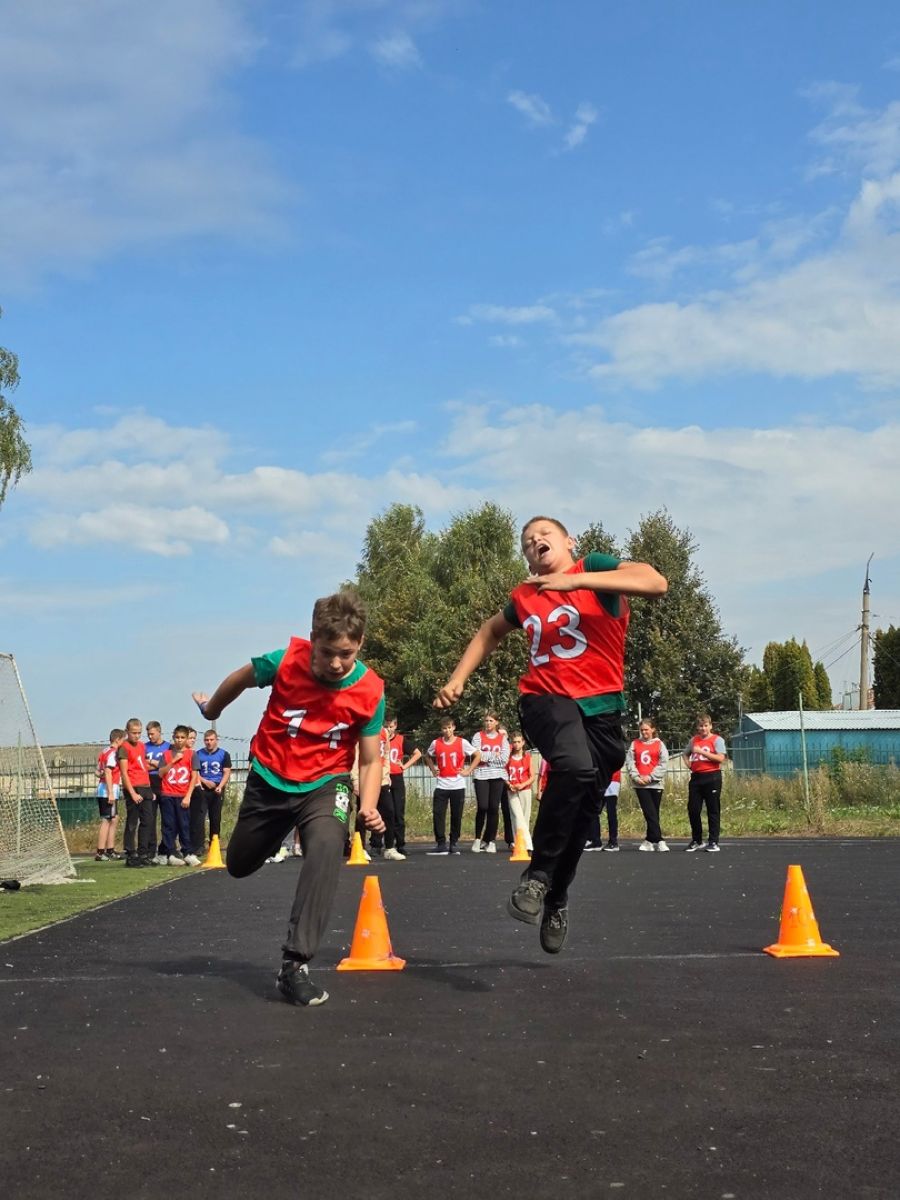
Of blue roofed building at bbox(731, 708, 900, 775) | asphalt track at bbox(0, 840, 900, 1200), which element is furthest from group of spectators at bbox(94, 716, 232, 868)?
blue roofed building at bbox(731, 708, 900, 775)

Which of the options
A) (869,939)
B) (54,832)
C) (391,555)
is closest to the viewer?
(869,939)

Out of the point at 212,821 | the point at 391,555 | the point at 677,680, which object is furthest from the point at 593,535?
the point at 212,821

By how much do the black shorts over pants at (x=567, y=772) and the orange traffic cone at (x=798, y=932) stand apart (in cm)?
151

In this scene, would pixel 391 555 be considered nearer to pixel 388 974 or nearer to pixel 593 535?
pixel 593 535

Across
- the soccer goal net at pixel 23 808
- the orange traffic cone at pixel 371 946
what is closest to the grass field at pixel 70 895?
the soccer goal net at pixel 23 808

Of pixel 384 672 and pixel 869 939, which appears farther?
pixel 384 672

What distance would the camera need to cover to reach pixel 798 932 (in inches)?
309

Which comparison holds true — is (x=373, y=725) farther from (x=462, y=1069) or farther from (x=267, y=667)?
(x=462, y=1069)

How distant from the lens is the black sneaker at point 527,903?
21.9 ft

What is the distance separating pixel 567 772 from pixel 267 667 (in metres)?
1.53

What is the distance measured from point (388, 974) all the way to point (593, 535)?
51.3m

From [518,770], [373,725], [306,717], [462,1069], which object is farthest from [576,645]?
[518,770]

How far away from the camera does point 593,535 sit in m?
58.0

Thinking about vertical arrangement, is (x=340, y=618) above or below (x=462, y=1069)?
above
